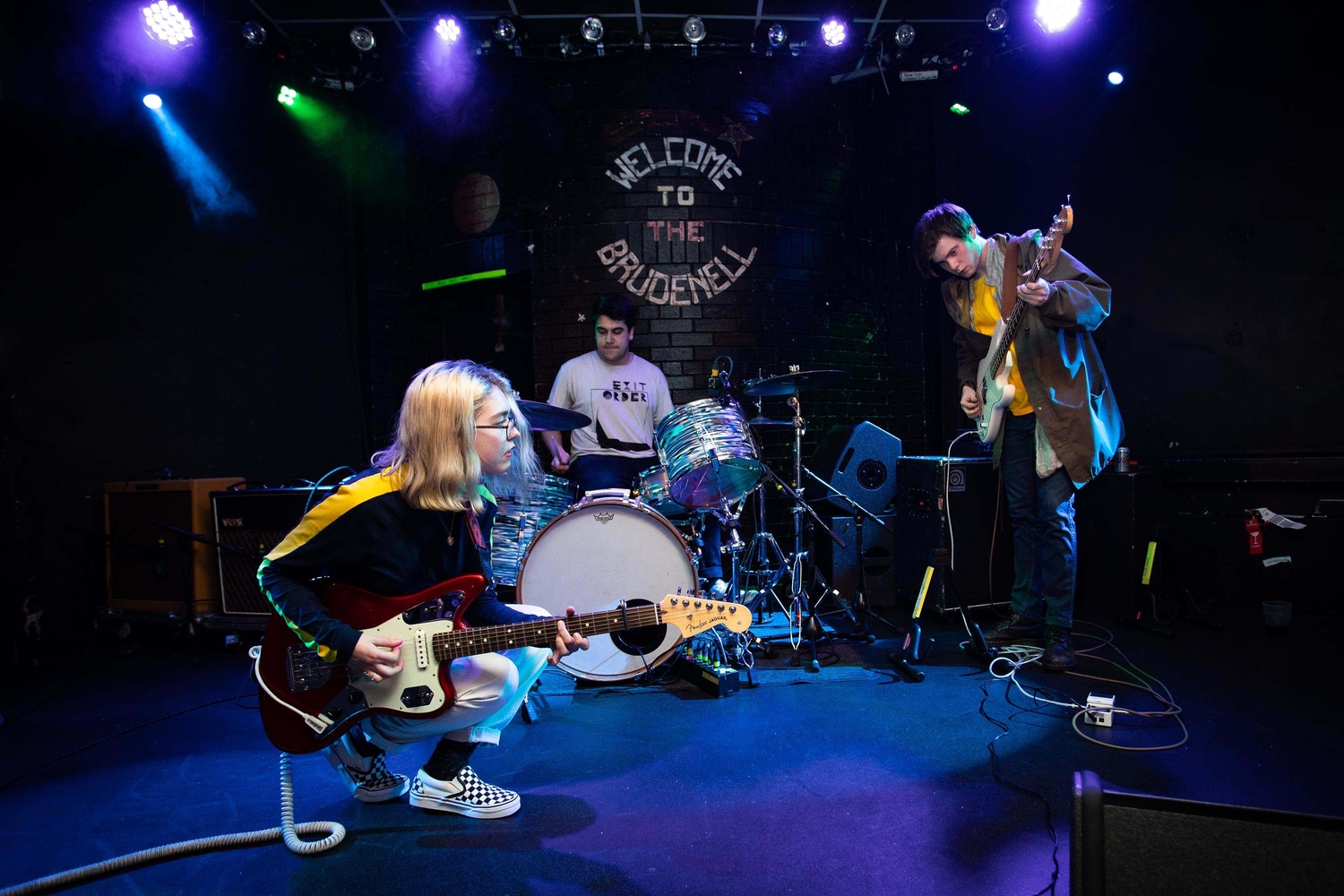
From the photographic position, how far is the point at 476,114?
6402 millimetres

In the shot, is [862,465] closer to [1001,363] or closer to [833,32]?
[1001,363]

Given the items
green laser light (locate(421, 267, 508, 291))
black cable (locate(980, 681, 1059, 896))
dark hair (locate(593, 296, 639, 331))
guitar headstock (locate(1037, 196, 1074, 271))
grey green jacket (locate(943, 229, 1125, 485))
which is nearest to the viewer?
black cable (locate(980, 681, 1059, 896))

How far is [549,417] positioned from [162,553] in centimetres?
303

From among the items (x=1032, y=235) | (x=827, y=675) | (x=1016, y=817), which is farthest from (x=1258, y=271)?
(x=1016, y=817)

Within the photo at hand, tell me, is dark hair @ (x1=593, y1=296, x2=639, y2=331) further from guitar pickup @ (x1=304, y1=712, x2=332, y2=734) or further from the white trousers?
guitar pickup @ (x1=304, y1=712, x2=332, y2=734)

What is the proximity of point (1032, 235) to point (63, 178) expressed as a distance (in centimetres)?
620

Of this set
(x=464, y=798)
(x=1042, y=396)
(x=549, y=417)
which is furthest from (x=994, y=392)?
(x=464, y=798)

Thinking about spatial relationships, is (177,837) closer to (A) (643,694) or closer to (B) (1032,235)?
(A) (643,694)

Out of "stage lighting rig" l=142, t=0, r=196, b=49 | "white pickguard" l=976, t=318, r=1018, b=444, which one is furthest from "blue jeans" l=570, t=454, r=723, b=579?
"stage lighting rig" l=142, t=0, r=196, b=49

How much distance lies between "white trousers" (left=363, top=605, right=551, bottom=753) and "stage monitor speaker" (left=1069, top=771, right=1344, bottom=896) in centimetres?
172

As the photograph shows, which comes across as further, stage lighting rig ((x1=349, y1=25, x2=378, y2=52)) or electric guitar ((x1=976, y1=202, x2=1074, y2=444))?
stage lighting rig ((x1=349, y1=25, x2=378, y2=52))

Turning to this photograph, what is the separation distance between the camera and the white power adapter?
2.99 meters

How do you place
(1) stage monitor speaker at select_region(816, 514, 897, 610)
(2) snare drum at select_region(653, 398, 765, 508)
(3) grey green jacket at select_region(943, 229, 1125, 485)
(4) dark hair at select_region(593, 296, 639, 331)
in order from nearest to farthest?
(3) grey green jacket at select_region(943, 229, 1125, 485) < (2) snare drum at select_region(653, 398, 765, 508) < (4) dark hair at select_region(593, 296, 639, 331) < (1) stage monitor speaker at select_region(816, 514, 897, 610)

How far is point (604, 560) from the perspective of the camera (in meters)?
3.70
